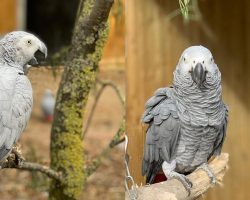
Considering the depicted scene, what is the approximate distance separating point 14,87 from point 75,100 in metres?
0.57

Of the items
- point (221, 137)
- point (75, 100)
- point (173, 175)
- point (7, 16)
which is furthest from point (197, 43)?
point (7, 16)

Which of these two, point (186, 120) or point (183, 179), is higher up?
point (186, 120)

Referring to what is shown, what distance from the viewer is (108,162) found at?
3660mm

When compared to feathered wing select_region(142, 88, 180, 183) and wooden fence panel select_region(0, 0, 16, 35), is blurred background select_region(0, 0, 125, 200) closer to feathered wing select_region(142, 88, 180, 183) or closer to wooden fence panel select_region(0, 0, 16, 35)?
wooden fence panel select_region(0, 0, 16, 35)

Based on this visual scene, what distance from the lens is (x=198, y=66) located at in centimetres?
127

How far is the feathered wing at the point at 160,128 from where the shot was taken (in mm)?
1414

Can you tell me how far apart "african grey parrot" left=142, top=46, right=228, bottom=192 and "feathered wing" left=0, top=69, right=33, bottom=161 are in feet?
1.05

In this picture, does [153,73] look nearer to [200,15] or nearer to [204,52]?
[200,15]

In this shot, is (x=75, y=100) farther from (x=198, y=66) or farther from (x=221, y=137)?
(x=198, y=66)

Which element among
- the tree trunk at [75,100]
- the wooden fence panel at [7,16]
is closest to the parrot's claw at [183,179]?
the tree trunk at [75,100]

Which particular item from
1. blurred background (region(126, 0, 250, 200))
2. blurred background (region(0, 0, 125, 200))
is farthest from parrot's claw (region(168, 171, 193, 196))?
blurred background (region(0, 0, 125, 200))

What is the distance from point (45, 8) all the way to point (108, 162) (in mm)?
2805

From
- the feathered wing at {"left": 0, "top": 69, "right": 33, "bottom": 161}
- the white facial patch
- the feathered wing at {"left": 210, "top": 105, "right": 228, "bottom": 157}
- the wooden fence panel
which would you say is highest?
the wooden fence panel

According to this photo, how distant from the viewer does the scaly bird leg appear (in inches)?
55.3
